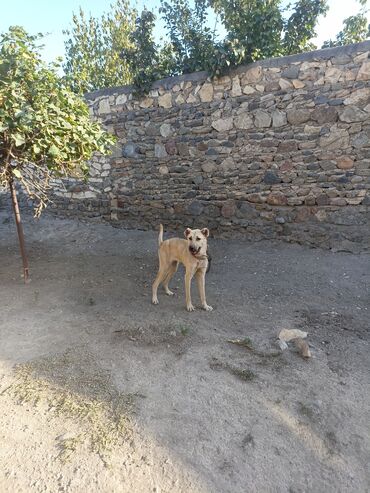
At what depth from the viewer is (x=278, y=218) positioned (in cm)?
610

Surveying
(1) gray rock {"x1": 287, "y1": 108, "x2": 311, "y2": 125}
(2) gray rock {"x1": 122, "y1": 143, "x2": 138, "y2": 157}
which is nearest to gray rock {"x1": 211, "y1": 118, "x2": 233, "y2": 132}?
(1) gray rock {"x1": 287, "y1": 108, "x2": 311, "y2": 125}

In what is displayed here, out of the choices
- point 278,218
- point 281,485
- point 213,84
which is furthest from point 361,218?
point 281,485

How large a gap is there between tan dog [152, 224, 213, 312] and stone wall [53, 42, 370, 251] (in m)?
2.79

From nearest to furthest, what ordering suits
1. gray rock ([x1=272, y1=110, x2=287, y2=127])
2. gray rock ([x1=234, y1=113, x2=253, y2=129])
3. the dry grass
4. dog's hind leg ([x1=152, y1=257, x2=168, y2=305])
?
1. the dry grass
2. dog's hind leg ([x1=152, y1=257, x2=168, y2=305])
3. gray rock ([x1=272, y1=110, x2=287, y2=127])
4. gray rock ([x1=234, y1=113, x2=253, y2=129])

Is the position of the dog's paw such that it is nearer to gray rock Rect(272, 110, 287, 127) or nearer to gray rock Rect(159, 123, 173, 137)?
gray rock Rect(272, 110, 287, 127)

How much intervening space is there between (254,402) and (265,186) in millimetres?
4434

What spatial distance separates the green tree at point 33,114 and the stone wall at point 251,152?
2.66m

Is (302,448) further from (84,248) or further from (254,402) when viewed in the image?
(84,248)

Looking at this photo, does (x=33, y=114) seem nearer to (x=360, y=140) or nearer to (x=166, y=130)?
(x=166, y=130)

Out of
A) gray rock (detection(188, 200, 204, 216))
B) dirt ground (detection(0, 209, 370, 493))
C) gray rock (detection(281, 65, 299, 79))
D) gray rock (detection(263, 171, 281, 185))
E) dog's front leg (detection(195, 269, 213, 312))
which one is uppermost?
gray rock (detection(281, 65, 299, 79))

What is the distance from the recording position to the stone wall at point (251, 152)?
5.38m

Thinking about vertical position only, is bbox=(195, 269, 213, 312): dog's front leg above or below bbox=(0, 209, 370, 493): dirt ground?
above

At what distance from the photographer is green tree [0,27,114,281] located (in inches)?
148

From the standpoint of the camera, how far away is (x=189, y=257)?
3762 mm
